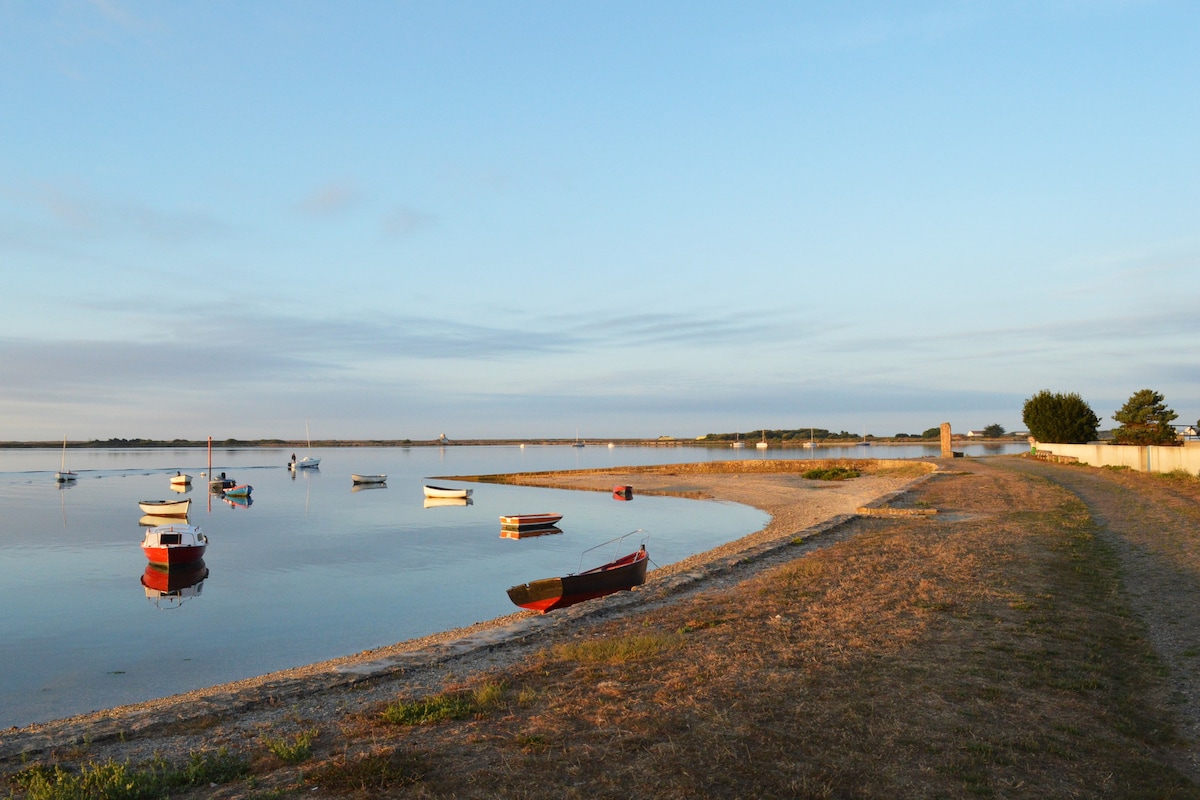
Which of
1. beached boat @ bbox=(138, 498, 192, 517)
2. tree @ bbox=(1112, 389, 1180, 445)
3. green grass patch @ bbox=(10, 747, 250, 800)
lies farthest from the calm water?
tree @ bbox=(1112, 389, 1180, 445)

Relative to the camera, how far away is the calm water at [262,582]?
15.0 meters

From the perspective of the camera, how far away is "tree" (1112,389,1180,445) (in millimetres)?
58312

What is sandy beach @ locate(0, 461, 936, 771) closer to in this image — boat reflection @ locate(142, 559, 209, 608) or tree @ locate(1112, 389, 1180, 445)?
boat reflection @ locate(142, 559, 209, 608)

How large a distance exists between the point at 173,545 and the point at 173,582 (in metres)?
1.94

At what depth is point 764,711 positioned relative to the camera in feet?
21.8

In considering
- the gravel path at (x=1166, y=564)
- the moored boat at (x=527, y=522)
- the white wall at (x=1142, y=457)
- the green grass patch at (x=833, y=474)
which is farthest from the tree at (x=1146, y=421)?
the moored boat at (x=527, y=522)

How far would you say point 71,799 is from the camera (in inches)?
200

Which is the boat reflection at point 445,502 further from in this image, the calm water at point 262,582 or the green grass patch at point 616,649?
the green grass patch at point 616,649

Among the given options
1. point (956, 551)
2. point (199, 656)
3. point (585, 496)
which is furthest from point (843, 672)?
point (585, 496)

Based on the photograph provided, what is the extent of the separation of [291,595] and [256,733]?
16992 millimetres

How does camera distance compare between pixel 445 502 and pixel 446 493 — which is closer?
pixel 445 502

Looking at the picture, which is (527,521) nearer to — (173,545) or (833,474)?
(173,545)

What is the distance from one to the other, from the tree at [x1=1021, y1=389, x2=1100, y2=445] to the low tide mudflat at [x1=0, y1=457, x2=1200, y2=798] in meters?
67.5

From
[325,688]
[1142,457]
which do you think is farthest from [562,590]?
[1142,457]
